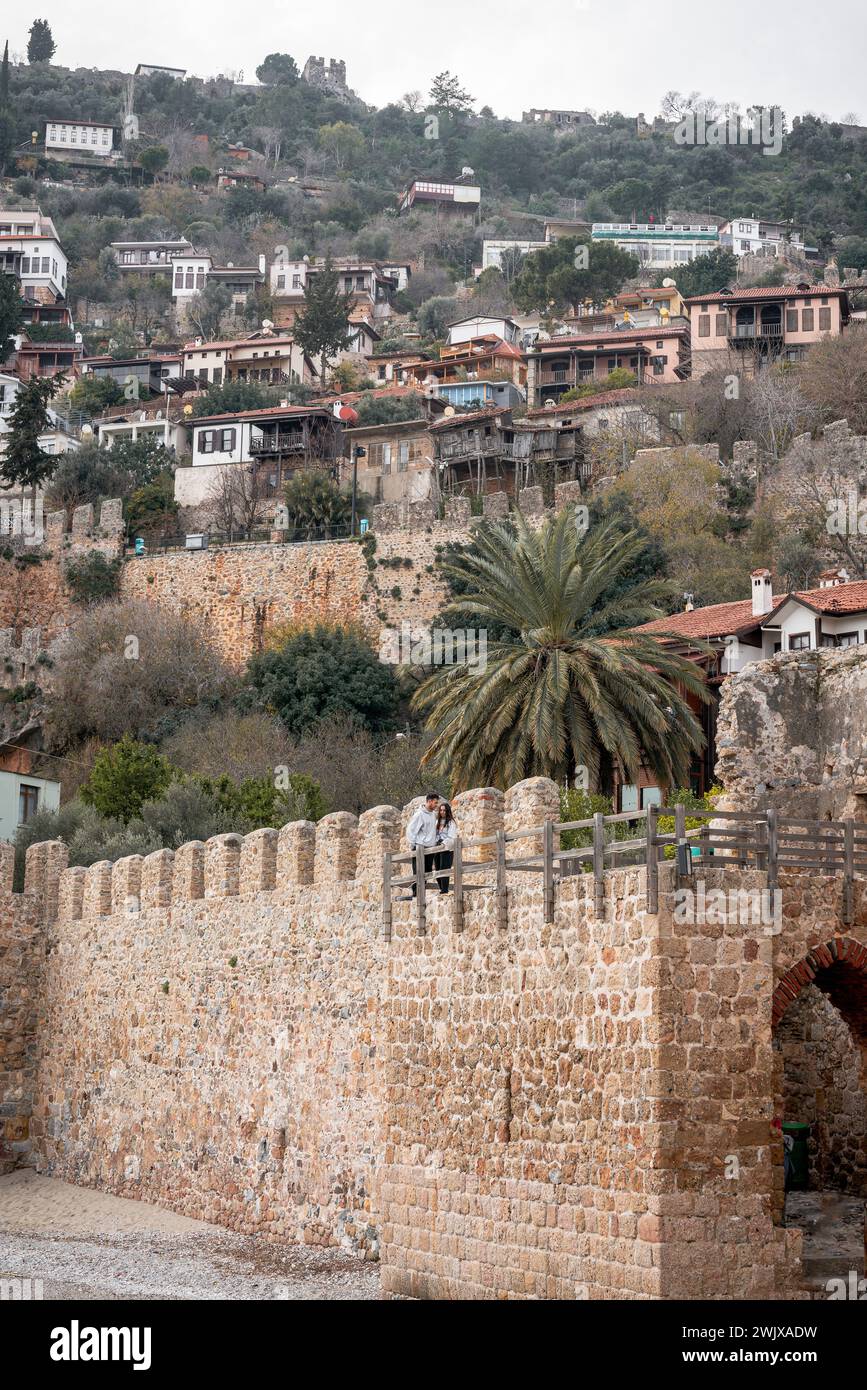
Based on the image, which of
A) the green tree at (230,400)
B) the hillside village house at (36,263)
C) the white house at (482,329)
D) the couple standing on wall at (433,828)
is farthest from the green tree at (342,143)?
the couple standing on wall at (433,828)

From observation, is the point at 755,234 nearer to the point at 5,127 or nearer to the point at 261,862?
the point at 5,127

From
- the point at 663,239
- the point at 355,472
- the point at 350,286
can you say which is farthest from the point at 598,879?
the point at 663,239

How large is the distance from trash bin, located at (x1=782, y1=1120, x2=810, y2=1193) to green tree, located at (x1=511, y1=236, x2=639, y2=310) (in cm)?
7815

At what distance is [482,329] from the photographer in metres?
94.1

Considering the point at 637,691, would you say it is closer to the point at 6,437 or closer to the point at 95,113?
the point at 6,437

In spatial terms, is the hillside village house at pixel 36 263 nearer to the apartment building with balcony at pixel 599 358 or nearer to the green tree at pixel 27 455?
the apartment building with balcony at pixel 599 358

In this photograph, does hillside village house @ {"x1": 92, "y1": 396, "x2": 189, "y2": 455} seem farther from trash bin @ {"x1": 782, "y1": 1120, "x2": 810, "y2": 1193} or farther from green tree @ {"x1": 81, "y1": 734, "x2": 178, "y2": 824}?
trash bin @ {"x1": 782, "y1": 1120, "x2": 810, "y2": 1193}

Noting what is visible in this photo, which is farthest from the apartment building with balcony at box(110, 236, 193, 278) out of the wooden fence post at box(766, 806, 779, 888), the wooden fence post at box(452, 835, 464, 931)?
the wooden fence post at box(766, 806, 779, 888)

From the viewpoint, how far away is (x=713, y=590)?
5138 centimetres

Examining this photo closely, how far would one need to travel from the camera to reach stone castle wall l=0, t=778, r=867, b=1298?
14.2 metres

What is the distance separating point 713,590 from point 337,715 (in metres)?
10.3

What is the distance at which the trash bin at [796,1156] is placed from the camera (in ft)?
64.3

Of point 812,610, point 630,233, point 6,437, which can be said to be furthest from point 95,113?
point 812,610
